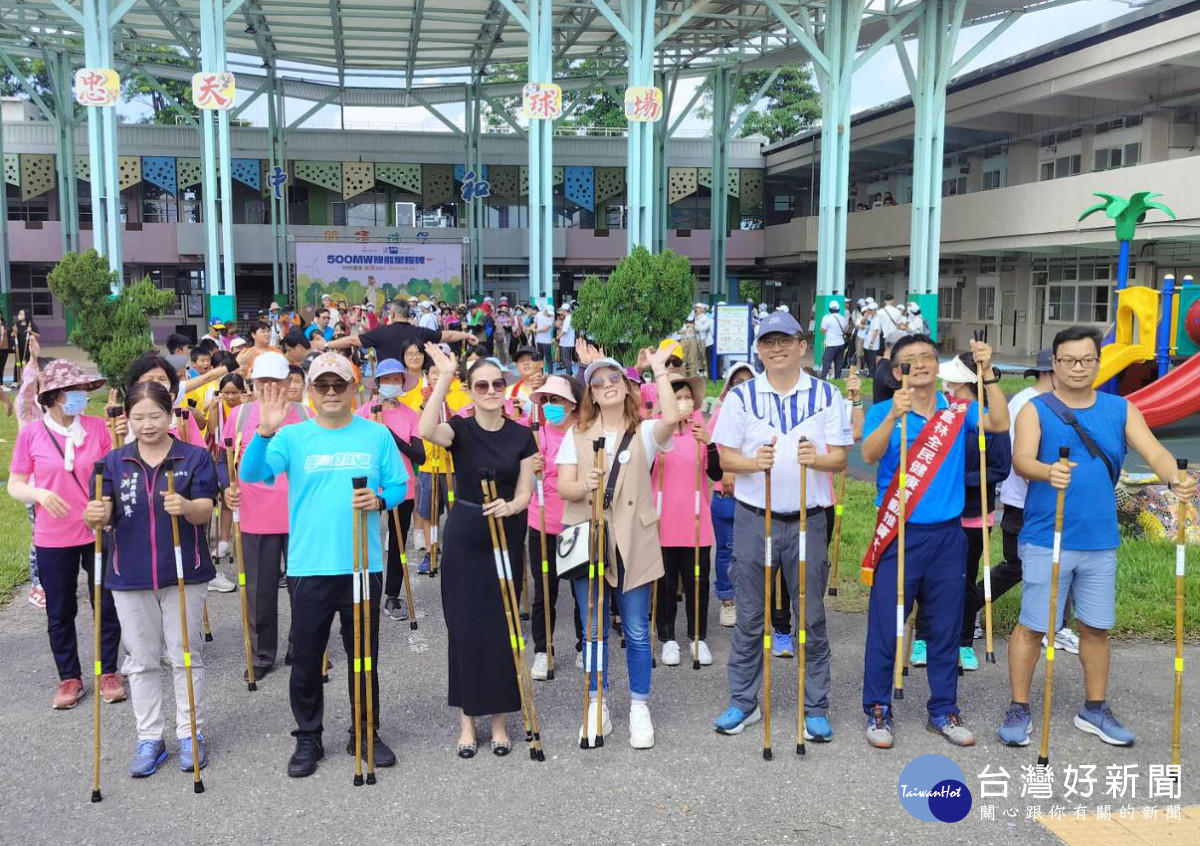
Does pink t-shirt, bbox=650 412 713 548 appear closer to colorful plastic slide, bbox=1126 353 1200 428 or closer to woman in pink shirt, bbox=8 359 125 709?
woman in pink shirt, bbox=8 359 125 709

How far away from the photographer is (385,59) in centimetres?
3378

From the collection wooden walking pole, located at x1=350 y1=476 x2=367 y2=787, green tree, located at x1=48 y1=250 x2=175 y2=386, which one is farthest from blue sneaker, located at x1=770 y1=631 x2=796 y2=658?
green tree, located at x1=48 y1=250 x2=175 y2=386

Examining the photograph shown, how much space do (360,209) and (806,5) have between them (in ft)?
67.2

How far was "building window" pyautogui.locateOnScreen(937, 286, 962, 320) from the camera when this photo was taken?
103ft

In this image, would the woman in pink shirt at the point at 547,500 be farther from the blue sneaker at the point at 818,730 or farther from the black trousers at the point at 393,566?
the blue sneaker at the point at 818,730

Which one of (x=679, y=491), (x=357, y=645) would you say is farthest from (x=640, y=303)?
(x=357, y=645)

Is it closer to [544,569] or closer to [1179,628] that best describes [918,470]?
[1179,628]

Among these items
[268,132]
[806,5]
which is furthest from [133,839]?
[268,132]

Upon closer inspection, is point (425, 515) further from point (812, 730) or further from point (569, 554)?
point (812, 730)

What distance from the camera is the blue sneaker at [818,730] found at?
190 inches

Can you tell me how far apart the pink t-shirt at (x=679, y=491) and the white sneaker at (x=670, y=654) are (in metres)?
0.59

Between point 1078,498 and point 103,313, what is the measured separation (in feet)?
47.3

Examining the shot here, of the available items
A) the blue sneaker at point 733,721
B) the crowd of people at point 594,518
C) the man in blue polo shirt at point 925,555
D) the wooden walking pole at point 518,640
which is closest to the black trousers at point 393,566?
the crowd of people at point 594,518

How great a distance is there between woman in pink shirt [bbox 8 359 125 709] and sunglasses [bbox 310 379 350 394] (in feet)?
5.26
